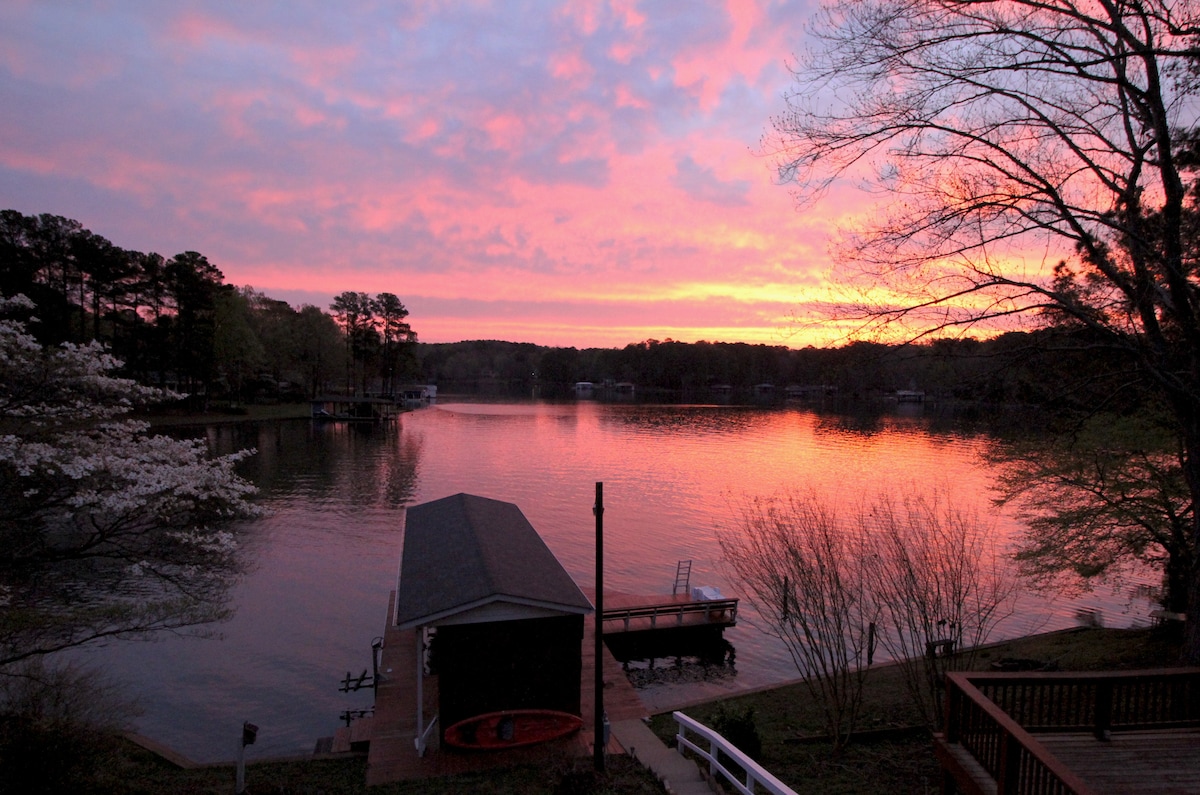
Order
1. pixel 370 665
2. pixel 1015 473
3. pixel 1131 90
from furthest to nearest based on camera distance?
1. pixel 1015 473
2. pixel 370 665
3. pixel 1131 90

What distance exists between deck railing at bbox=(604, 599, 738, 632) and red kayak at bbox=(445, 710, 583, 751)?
6.61m

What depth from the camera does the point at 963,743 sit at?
22.9ft

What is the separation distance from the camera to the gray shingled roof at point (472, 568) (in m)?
10.9

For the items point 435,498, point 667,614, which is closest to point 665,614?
point 667,614

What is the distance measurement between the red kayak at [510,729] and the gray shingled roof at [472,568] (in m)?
1.79

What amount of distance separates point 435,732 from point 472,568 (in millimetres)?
2835

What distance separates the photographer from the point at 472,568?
1204 cm

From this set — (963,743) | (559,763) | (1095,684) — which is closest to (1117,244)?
(1095,684)

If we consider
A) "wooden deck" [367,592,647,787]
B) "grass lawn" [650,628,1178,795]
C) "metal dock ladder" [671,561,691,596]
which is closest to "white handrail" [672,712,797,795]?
"grass lawn" [650,628,1178,795]

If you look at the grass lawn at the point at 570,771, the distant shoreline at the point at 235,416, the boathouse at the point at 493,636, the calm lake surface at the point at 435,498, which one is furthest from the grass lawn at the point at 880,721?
the distant shoreline at the point at 235,416

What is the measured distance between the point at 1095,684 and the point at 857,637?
11.9 m

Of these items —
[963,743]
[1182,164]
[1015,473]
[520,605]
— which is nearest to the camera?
[963,743]

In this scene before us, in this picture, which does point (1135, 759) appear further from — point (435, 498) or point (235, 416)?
point (235, 416)

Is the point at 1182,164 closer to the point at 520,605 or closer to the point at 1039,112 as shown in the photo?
the point at 1039,112
